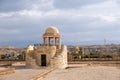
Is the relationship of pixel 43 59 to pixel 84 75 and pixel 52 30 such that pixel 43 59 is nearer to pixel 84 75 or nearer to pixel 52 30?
pixel 52 30

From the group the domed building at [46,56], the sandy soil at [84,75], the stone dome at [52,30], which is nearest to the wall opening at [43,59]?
the domed building at [46,56]

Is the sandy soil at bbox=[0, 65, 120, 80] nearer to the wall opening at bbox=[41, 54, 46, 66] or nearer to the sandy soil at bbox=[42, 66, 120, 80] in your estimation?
the sandy soil at bbox=[42, 66, 120, 80]

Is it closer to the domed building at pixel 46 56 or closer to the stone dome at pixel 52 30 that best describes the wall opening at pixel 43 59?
the domed building at pixel 46 56

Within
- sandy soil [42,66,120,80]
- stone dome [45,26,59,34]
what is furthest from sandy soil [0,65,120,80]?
stone dome [45,26,59,34]

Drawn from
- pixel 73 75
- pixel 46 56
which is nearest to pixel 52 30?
pixel 46 56

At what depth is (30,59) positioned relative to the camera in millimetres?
28375

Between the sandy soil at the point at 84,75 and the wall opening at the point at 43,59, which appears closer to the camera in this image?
the sandy soil at the point at 84,75

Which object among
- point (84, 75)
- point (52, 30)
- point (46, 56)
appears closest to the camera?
point (84, 75)

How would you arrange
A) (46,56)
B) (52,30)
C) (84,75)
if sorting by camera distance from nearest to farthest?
(84,75) < (46,56) < (52,30)

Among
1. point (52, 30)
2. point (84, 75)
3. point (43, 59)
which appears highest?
point (52, 30)

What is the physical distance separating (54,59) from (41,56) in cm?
182

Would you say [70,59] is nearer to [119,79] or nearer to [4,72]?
[4,72]

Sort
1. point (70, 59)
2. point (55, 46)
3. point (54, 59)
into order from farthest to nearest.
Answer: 1. point (70, 59)
2. point (55, 46)
3. point (54, 59)

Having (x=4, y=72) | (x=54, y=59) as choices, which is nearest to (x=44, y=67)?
(x=54, y=59)
